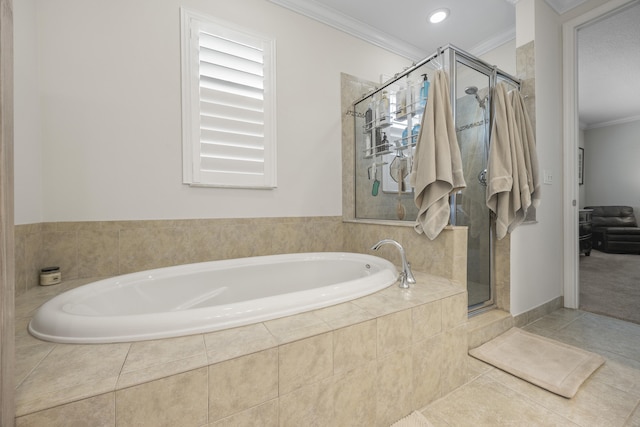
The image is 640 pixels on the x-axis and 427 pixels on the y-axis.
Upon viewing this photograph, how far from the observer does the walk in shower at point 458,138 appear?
169 centimetres

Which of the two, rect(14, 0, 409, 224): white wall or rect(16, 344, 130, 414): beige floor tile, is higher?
rect(14, 0, 409, 224): white wall

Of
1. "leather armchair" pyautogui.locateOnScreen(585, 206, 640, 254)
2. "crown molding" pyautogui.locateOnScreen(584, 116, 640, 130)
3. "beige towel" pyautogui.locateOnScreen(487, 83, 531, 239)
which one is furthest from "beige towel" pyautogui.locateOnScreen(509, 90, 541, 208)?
"crown molding" pyautogui.locateOnScreen(584, 116, 640, 130)

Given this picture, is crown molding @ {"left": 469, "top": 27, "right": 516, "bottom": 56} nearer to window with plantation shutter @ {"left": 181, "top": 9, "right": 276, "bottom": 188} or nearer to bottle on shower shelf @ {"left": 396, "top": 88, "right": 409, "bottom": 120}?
bottle on shower shelf @ {"left": 396, "top": 88, "right": 409, "bottom": 120}

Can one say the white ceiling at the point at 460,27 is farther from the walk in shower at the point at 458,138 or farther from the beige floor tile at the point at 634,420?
the beige floor tile at the point at 634,420

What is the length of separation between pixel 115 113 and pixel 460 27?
2.99 meters

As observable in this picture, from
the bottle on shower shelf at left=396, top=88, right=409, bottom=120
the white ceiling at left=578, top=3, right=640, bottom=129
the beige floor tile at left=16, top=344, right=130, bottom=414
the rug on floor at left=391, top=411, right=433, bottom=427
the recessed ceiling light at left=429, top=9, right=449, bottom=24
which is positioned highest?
the white ceiling at left=578, top=3, right=640, bottom=129

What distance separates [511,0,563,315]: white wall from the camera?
74.8 inches

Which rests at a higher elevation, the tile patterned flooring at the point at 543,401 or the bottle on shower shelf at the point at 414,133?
the bottle on shower shelf at the point at 414,133

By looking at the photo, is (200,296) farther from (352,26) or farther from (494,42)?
(494,42)

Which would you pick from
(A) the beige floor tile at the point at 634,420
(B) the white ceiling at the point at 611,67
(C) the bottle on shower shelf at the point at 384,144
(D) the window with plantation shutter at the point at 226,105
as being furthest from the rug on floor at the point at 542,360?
(B) the white ceiling at the point at 611,67

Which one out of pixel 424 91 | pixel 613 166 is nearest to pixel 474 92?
pixel 424 91

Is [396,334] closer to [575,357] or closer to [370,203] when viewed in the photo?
[575,357]

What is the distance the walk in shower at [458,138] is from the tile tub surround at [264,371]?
0.83m

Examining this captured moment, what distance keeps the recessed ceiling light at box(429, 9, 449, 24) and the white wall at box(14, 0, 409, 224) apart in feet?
4.27
